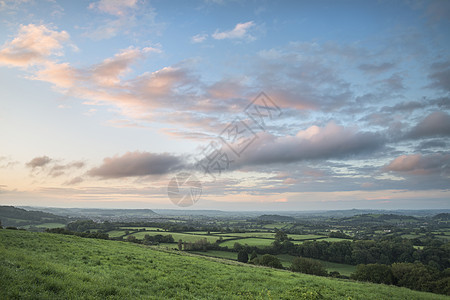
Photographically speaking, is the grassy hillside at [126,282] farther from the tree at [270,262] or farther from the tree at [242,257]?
the tree at [242,257]

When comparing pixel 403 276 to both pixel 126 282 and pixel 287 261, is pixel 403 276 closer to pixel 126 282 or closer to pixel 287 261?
pixel 287 261

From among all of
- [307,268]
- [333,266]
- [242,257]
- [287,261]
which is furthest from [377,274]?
[242,257]

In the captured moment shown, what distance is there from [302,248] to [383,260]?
3014 cm

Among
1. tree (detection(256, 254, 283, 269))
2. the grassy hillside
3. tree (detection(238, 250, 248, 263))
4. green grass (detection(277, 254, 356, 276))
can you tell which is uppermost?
the grassy hillside

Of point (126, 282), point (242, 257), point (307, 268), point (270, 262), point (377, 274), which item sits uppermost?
point (126, 282)

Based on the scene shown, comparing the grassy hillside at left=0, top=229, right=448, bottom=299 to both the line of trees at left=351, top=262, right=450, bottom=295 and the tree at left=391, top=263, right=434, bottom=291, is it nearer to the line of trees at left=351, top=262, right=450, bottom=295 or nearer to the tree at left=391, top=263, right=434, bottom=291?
the line of trees at left=351, top=262, right=450, bottom=295

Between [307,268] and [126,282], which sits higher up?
[126,282]

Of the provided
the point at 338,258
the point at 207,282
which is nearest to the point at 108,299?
the point at 207,282

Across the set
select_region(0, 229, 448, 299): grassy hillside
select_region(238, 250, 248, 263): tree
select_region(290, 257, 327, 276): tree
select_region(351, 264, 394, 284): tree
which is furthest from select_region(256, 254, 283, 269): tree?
select_region(0, 229, 448, 299): grassy hillside

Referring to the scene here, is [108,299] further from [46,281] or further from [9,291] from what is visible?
[9,291]

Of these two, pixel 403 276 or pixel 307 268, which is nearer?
pixel 403 276

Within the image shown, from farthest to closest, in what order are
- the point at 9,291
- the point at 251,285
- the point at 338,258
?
the point at 338,258 → the point at 251,285 → the point at 9,291

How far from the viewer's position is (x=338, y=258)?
82250 mm

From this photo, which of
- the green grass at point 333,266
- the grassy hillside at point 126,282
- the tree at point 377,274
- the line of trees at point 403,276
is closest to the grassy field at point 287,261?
the green grass at point 333,266
